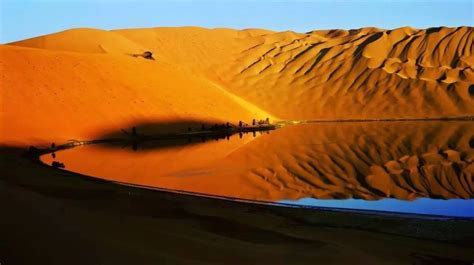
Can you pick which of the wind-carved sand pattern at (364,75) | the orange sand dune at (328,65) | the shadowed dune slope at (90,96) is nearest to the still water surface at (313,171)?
the shadowed dune slope at (90,96)

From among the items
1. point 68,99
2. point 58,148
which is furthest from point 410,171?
point 68,99

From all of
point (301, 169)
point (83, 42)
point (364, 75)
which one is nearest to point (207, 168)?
point (301, 169)

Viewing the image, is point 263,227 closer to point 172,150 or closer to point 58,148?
point 172,150

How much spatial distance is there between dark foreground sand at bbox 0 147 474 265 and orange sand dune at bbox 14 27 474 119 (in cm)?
6619

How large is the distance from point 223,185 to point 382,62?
83.0 m

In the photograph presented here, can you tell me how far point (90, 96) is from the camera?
48.4 metres

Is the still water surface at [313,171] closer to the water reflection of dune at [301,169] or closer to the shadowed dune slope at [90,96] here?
the water reflection of dune at [301,169]

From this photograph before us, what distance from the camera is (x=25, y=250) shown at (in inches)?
303

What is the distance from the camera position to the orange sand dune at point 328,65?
80125 mm

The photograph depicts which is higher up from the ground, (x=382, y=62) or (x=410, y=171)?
(x=382, y=62)

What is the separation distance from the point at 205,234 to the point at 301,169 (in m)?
12.9

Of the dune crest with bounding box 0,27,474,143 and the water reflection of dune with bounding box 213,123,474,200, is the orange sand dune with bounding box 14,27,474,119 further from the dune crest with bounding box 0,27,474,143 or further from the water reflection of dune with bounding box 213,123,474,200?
the water reflection of dune with bounding box 213,123,474,200

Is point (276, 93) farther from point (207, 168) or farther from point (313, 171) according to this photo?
point (313, 171)

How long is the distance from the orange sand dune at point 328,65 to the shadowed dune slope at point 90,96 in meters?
16.9
